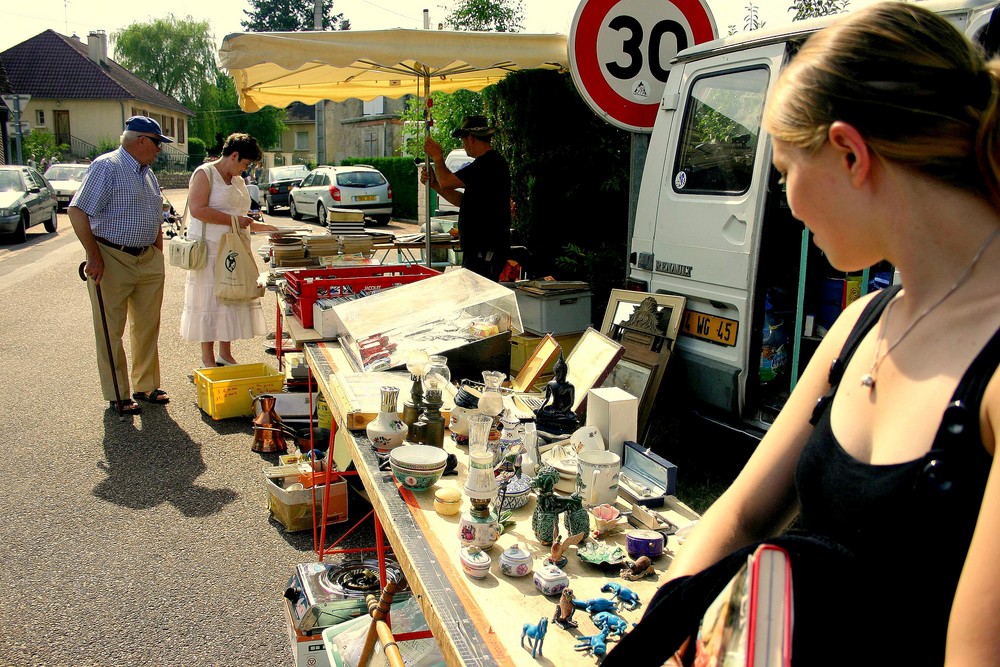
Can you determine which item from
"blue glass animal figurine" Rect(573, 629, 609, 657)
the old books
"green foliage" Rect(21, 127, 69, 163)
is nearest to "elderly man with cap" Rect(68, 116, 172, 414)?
"blue glass animal figurine" Rect(573, 629, 609, 657)

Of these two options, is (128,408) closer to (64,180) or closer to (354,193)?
(354,193)

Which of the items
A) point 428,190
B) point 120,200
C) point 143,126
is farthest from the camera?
point 428,190

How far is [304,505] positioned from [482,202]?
2.97m

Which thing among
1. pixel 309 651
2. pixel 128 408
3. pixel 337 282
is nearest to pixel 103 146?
pixel 128 408

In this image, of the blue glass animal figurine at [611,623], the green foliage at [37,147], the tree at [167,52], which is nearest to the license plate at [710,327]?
the blue glass animal figurine at [611,623]

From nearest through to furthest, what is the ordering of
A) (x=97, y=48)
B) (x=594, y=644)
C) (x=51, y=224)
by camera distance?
(x=594, y=644) < (x=51, y=224) < (x=97, y=48)

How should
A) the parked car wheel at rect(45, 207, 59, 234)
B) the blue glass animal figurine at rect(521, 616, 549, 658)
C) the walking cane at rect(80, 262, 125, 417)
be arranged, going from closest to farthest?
the blue glass animal figurine at rect(521, 616, 549, 658)
the walking cane at rect(80, 262, 125, 417)
the parked car wheel at rect(45, 207, 59, 234)

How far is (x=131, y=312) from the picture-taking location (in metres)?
6.04

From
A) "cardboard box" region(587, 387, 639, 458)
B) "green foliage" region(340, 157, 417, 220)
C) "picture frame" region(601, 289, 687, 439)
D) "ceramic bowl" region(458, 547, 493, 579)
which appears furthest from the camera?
"green foliage" region(340, 157, 417, 220)

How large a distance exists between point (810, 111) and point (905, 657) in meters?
0.69

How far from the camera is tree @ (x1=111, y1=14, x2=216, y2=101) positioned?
175ft

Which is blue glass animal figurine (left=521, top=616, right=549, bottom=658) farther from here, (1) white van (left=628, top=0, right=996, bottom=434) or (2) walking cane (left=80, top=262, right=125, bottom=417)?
(2) walking cane (left=80, top=262, right=125, bottom=417)

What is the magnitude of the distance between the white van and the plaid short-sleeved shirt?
3613mm

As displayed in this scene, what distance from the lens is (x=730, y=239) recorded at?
13.4 ft
